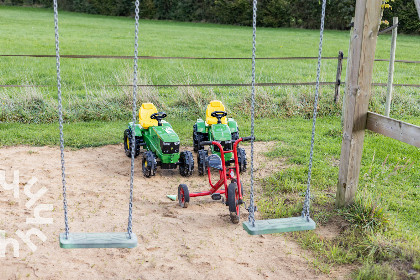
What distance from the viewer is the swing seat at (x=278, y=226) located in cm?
358

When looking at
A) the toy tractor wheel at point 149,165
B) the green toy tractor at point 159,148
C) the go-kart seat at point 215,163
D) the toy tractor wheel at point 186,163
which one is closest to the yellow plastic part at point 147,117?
the green toy tractor at point 159,148

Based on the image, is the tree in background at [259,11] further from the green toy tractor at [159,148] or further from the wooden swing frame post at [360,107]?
the wooden swing frame post at [360,107]

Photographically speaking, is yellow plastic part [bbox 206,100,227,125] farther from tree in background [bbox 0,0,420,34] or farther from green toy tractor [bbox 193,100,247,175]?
tree in background [bbox 0,0,420,34]

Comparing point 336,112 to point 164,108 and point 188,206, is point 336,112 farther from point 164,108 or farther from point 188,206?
point 188,206

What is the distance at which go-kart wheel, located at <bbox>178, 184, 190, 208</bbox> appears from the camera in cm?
520

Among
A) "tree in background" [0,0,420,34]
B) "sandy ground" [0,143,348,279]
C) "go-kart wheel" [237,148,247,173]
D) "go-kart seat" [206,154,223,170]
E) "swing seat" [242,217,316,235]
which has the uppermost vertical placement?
"tree in background" [0,0,420,34]

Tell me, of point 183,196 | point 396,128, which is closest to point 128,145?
point 183,196

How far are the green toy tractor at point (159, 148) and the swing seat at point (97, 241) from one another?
274 cm

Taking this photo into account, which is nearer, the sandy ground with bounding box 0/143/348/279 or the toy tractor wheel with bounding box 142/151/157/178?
the sandy ground with bounding box 0/143/348/279

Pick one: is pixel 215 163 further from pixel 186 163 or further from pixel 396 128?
pixel 396 128

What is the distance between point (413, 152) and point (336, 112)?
2.66 meters

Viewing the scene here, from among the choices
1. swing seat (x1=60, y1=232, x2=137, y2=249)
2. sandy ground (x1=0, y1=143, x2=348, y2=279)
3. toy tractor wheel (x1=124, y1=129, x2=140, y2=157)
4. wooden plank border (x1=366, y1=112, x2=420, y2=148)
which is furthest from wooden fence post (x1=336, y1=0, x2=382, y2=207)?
toy tractor wheel (x1=124, y1=129, x2=140, y2=157)

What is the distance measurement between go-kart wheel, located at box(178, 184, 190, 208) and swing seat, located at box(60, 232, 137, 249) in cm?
179

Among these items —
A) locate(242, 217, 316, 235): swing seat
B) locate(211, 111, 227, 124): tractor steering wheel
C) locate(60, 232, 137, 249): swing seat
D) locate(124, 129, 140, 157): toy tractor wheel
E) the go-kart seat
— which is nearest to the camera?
locate(60, 232, 137, 249): swing seat
